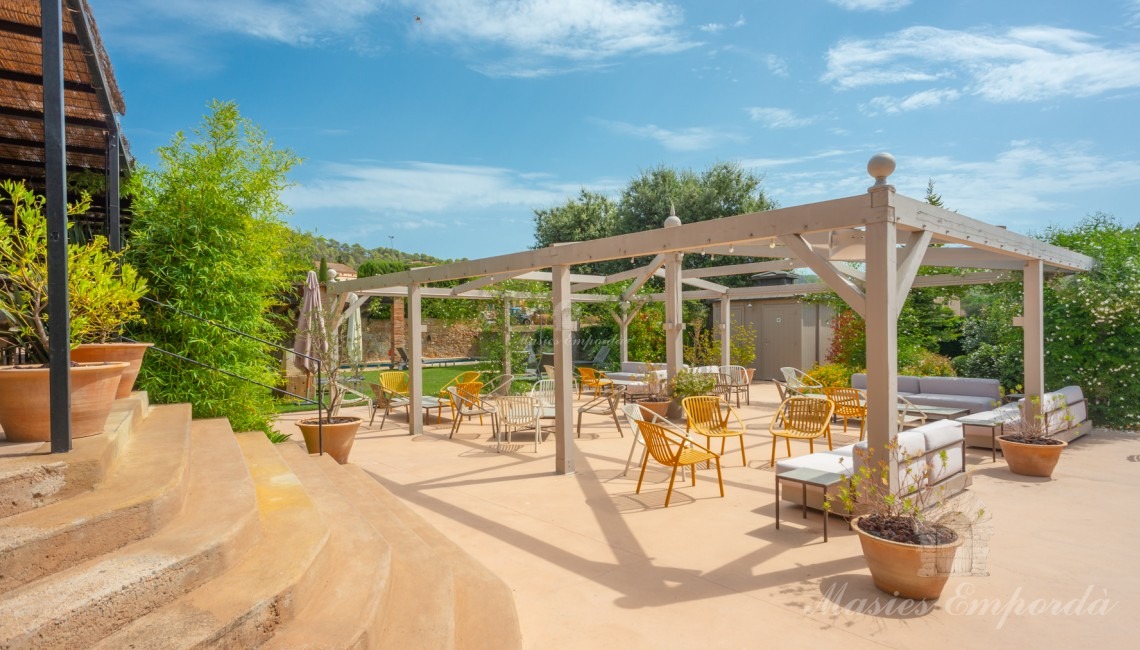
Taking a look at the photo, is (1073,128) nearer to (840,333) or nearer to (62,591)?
(840,333)

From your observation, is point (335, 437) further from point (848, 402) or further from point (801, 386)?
point (801, 386)

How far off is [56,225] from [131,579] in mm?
1432

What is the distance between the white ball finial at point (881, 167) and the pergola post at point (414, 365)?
627 centimetres

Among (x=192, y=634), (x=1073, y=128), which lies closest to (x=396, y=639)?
(x=192, y=634)

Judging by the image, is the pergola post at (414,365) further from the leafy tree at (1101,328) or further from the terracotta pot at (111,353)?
the leafy tree at (1101,328)

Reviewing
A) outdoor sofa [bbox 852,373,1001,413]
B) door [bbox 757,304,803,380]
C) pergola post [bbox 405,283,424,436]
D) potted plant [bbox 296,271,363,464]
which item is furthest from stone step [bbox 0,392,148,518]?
door [bbox 757,304,803,380]

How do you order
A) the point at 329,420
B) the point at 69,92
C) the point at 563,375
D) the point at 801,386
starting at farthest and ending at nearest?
the point at 801,386 → the point at 329,420 → the point at 563,375 → the point at 69,92

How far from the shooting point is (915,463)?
167 inches

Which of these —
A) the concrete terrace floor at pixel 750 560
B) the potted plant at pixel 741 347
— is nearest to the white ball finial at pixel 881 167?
the concrete terrace floor at pixel 750 560

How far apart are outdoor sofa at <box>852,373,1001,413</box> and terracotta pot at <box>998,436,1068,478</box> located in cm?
220

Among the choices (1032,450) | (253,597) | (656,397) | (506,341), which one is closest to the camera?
(253,597)

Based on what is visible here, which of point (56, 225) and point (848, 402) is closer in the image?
point (56, 225)

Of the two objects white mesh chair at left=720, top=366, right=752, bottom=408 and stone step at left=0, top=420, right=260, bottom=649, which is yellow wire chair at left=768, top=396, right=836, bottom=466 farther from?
stone step at left=0, top=420, right=260, bottom=649

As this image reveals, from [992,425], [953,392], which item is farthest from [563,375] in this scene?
[953,392]
